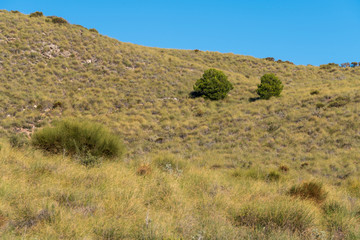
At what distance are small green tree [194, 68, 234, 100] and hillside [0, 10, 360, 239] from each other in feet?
3.81

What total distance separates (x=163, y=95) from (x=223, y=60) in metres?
23.5

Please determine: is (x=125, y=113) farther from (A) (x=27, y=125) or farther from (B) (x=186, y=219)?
(B) (x=186, y=219)

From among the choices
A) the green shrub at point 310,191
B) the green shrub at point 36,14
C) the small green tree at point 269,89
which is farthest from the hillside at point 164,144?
the green shrub at point 36,14

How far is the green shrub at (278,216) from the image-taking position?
4745 millimetres

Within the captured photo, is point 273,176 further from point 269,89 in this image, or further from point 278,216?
point 269,89

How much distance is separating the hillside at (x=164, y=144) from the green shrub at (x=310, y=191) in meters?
0.23

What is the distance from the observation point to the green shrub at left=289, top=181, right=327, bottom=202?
6.76 m

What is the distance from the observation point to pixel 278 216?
4910mm

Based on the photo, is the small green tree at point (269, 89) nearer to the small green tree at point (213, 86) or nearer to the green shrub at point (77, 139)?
the small green tree at point (213, 86)

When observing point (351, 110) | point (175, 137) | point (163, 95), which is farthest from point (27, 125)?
point (351, 110)

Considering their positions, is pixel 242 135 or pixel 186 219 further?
pixel 242 135

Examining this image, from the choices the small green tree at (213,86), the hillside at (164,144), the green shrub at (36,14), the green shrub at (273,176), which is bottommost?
the green shrub at (273,176)

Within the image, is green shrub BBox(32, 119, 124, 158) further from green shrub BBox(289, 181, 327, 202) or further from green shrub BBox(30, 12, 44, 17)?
green shrub BBox(30, 12, 44, 17)

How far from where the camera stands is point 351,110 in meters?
20.6
